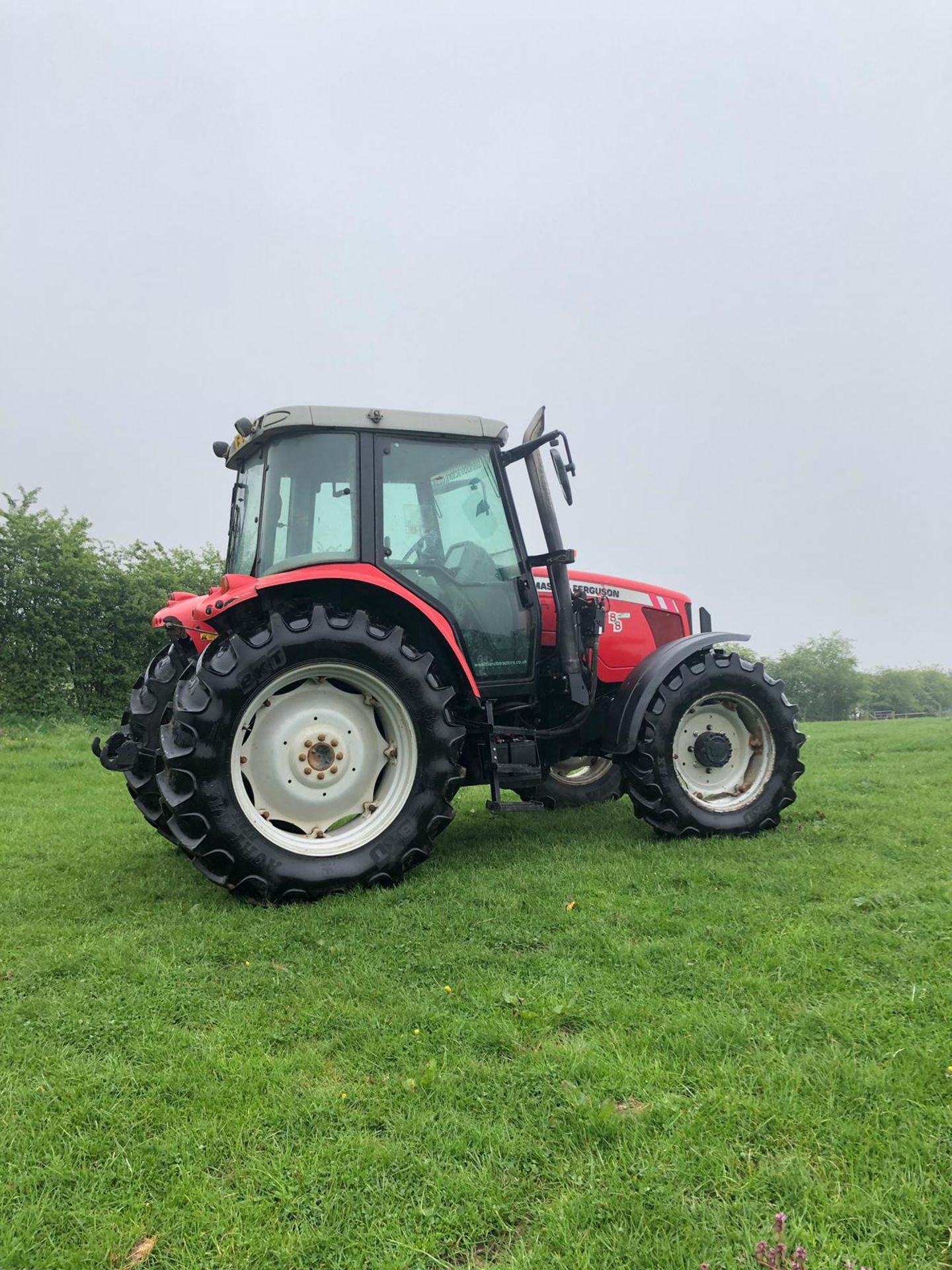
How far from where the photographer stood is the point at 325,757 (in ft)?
13.3

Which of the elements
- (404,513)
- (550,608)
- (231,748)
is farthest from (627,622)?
(231,748)

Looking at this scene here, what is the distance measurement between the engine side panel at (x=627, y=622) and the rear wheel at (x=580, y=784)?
91cm

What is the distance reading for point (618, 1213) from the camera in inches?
66.7

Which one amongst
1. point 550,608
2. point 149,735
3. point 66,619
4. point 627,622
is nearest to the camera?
point 149,735

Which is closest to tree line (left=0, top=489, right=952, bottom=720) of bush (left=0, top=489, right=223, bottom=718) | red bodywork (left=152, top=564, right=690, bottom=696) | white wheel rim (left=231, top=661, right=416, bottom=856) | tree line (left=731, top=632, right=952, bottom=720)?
bush (left=0, top=489, right=223, bottom=718)

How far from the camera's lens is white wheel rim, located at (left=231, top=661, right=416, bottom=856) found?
395cm

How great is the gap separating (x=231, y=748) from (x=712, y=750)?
2884mm

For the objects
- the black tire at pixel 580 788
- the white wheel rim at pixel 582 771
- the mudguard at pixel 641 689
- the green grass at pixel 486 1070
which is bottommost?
the green grass at pixel 486 1070

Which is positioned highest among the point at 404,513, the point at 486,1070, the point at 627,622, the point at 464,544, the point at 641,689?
the point at 404,513

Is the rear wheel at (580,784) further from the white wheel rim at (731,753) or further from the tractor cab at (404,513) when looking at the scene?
the tractor cab at (404,513)

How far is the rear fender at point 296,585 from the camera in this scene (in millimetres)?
3918

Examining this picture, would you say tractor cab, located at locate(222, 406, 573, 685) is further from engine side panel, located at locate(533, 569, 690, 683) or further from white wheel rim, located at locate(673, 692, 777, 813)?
white wheel rim, located at locate(673, 692, 777, 813)

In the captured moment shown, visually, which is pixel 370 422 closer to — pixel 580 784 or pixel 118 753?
pixel 118 753

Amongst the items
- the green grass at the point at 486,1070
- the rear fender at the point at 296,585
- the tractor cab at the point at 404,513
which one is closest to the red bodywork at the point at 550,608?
the rear fender at the point at 296,585
